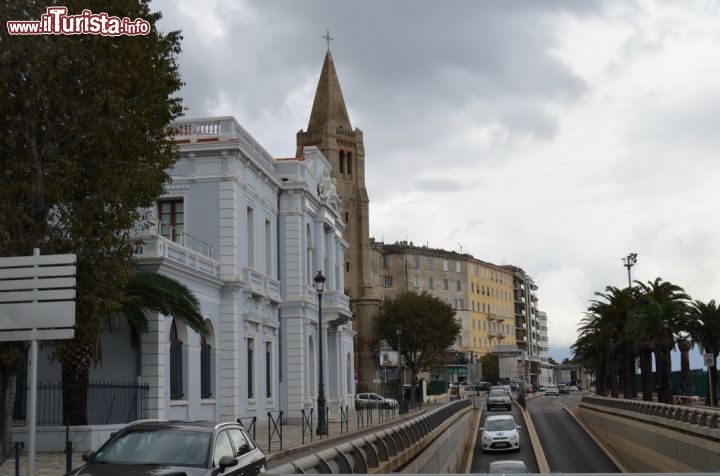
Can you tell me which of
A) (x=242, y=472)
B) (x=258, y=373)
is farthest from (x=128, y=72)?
(x=258, y=373)

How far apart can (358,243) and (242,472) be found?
79771 millimetres

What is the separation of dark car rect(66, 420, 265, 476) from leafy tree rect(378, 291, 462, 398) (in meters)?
77.1

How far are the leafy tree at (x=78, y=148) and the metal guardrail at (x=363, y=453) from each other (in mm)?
7739

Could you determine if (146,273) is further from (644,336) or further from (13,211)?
(644,336)

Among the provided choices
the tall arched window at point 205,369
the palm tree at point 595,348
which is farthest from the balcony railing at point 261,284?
the palm tree at point 595,348

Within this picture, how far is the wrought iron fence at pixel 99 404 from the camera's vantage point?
27.4m

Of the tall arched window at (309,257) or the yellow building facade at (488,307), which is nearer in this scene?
the tall arched window at (309,257)

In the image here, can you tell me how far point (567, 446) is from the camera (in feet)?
148

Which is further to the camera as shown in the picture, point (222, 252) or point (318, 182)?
point (318, 182)

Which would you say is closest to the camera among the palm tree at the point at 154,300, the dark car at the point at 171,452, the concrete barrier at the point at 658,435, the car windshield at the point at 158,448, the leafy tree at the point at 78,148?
the dark car at the point at 171,452

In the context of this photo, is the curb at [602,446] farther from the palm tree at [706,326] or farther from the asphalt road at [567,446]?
the palm tree at [706,326]

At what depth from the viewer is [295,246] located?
47.5m

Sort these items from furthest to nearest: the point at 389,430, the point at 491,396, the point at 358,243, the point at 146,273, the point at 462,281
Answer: the point at 462,281 < the point at 358,243 < the point at 491,396 < the point at 146,273 < the point at 389,430

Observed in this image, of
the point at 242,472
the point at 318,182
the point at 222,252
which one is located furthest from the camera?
the point at 318,182
